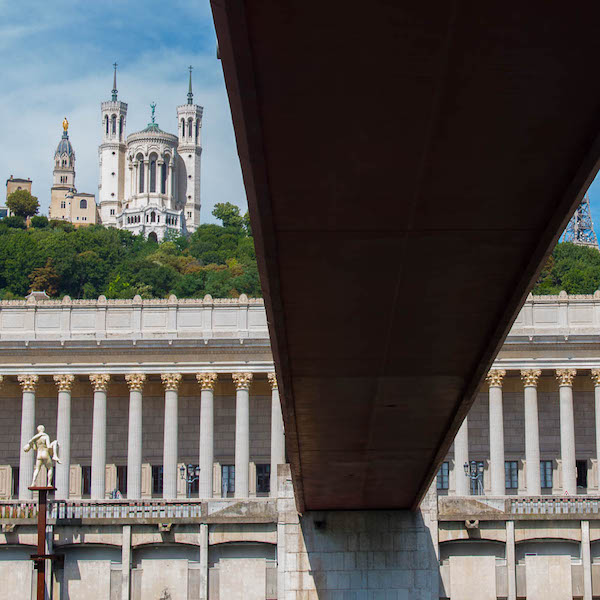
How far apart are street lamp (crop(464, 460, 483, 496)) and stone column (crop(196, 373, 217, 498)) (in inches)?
564

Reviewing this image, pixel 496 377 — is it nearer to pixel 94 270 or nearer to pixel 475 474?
pixel 475 474

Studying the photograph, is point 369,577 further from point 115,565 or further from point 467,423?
point 467,423

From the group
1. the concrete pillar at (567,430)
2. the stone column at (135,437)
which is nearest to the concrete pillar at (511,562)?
the concrete pillar at (567,430)

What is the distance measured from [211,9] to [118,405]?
7064 cm

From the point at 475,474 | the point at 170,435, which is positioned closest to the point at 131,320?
the point at 170,435

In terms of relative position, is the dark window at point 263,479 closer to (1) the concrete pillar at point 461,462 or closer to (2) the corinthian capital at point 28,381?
(1) the concrete pillar at point 461,462

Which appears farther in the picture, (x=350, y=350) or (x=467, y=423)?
(x=467, y=423)

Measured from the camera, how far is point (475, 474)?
75438mm

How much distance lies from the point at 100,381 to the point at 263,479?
1095 centimetres

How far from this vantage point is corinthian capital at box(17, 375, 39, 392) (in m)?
78.3

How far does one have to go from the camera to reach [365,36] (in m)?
13.0

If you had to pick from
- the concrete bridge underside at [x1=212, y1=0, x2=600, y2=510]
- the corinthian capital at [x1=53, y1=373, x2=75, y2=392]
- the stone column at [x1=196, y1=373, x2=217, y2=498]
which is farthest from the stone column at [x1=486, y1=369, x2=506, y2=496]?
the concrete bridge underside at [x1=212, y1=0, x2=600, y2=510]

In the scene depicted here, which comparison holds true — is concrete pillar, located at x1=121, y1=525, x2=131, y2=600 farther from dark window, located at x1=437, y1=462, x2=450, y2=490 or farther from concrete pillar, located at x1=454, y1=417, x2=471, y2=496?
dark window, located at x1=437, y1=462, x2=450, y2=490

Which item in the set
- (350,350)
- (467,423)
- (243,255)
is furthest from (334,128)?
(243,255)
